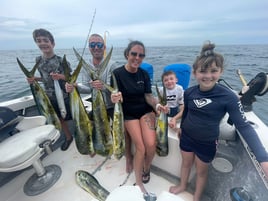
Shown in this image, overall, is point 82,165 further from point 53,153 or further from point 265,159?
point 265,159

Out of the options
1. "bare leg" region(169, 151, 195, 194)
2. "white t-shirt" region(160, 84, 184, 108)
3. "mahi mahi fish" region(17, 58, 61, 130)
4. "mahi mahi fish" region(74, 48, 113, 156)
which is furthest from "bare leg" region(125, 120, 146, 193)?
"mahi mahi fish" region(17, 58, 61, 130)

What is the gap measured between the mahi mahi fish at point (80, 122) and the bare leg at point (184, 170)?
1061 millimetres

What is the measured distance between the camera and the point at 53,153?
258cm

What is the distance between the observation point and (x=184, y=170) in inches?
68.3

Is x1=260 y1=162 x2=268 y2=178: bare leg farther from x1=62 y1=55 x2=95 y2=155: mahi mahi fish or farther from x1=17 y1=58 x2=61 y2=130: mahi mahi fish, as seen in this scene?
x1=17 y1=58 x2=61 y2=130: mahi mahi fish

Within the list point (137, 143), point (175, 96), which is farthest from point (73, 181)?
point (175, 96)

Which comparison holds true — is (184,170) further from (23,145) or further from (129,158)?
(23,145)

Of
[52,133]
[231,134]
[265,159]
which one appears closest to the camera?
[265,159]

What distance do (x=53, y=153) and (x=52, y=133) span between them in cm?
95

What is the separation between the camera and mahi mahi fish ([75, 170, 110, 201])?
6.04ft

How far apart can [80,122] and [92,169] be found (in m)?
0.76

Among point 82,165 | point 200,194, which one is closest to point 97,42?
point 82,165

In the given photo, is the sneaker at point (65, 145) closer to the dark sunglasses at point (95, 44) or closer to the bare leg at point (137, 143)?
the bare leg at point (137, 143)

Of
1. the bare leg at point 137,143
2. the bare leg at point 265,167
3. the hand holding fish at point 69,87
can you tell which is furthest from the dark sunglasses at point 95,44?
the bare leg at point 265,167
